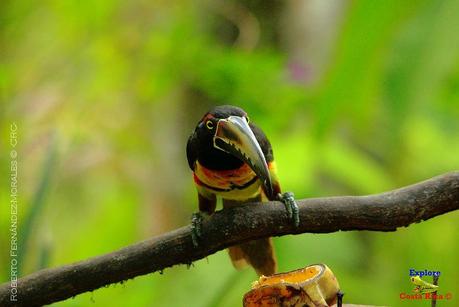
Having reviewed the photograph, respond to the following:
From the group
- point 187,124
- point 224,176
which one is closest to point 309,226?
point 224,176

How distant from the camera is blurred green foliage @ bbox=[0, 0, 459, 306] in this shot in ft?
5.06

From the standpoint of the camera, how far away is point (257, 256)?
1.18 metres

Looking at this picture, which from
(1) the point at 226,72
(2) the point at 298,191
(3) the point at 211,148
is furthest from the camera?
(1) the point at 226,72

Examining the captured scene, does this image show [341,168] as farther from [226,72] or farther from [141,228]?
[141,228]

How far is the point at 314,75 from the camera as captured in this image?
7.09 feet

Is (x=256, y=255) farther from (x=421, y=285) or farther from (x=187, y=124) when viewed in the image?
(x=187, y=124)

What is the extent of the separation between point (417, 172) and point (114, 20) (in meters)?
1.36

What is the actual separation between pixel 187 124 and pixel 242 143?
5.04 feet

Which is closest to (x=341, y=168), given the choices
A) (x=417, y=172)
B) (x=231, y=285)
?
(x=417, y=172)

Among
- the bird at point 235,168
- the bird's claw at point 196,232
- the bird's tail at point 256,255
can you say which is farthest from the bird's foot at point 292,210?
the bird's tail at point 256,255

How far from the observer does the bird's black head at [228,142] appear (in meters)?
0.86

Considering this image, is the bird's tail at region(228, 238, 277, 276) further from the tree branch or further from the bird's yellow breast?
the tree branch

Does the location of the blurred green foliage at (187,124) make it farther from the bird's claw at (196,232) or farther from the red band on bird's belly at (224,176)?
the bird's claw at (196,232)

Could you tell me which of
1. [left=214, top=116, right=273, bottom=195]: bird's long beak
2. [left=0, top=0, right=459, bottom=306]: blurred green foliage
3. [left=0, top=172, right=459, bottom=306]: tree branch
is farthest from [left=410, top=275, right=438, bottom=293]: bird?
[left=0, top=0, right=459, bottom=306]: blurred green foliage
